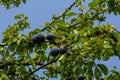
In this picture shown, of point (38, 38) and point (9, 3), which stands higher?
point (9, 3)

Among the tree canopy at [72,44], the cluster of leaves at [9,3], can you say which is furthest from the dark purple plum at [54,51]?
the cluster of leaves at [9,3]

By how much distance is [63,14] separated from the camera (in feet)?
22.1

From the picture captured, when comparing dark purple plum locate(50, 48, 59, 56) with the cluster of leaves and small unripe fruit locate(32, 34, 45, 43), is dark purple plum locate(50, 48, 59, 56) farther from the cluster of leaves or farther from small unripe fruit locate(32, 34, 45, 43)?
the cluster of leaves

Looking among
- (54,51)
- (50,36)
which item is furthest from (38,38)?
(54,51)

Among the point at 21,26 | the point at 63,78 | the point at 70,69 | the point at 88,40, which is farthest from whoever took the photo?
the point at 21,26

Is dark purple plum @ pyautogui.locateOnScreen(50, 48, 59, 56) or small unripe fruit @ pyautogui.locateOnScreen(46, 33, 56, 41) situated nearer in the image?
dark purple plum @ pyautogui.locateOnScreen(50, 48, 59, 56)

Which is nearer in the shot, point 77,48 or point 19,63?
point 77,48

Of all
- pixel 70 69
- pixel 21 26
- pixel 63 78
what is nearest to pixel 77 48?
pixel 70 69

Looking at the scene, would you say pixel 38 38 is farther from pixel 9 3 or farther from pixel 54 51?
pixel 9 3

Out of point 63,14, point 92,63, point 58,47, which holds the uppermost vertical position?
point 63,14

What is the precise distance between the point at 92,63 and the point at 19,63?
2178 mm

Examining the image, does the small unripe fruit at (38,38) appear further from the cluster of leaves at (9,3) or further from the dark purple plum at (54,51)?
the cluster of leaves at (9,3)

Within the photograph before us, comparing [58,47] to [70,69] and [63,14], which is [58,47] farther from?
[63,14]

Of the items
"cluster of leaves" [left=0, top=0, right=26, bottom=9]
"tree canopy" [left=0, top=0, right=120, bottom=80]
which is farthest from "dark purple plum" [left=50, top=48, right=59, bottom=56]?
"cluster of leaves" [left=0, top=0, right=26, bottom=9]
